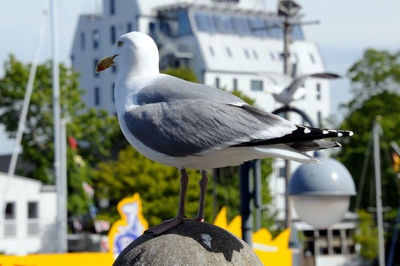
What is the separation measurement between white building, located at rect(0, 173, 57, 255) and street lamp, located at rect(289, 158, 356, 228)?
4144 cm

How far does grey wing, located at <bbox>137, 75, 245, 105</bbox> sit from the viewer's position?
7883 mm

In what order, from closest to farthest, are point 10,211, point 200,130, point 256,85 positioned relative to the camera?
point 200,130, point 10,211, point 256,85

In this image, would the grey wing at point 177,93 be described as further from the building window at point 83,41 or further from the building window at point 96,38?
the building window at point 83,41

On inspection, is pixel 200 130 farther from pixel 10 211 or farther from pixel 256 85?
pixel 256 85

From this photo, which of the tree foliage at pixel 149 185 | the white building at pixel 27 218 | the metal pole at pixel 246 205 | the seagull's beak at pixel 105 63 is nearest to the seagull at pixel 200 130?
the seagull's beak at pixel 105 63

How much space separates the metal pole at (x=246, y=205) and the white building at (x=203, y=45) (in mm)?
70398

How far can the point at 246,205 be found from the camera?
11.4m

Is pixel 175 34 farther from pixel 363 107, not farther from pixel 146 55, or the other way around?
pixel 146 55

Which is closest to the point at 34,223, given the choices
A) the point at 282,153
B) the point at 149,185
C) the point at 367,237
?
the point at 149,185

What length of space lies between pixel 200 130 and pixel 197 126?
4 centimetres

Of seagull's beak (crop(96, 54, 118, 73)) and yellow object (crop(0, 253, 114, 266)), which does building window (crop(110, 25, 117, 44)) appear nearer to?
yellow object (crop(0, 253, 114, 266))

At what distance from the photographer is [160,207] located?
5178 cm

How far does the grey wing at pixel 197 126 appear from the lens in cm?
761

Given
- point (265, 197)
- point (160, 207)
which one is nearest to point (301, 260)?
point (160, 207)
